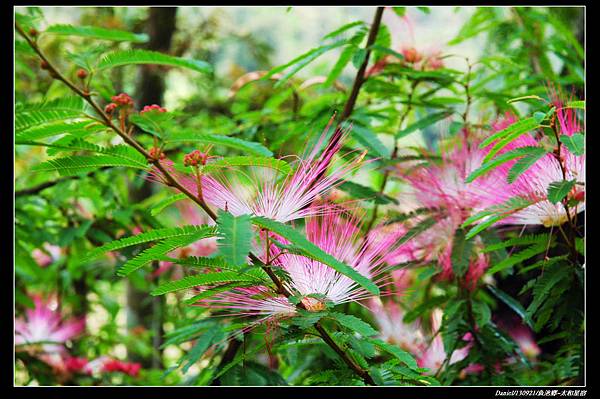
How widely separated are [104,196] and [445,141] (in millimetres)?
1152

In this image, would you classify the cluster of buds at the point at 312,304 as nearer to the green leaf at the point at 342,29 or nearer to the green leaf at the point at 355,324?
the green leaf at the point at 355,324

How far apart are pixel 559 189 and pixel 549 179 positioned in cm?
14

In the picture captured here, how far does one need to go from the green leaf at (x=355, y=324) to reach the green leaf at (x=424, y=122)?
0.83m

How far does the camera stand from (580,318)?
5.19 ft

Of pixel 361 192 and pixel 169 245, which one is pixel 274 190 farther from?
pixel 361 192

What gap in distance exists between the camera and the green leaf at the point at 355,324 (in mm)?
1044

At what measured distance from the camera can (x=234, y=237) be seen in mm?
919

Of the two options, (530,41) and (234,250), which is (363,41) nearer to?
(530,41)

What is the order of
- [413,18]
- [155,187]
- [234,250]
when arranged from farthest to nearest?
[155,187] < [413,18] < [234,250]

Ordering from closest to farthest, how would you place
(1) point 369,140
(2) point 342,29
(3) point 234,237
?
(3) point 234,237 → (1) point 369,140 → (2) point 342,29

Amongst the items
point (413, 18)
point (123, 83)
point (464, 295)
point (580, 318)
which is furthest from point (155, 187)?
point (580, 318)

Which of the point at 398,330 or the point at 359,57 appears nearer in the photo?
the point at 359,57

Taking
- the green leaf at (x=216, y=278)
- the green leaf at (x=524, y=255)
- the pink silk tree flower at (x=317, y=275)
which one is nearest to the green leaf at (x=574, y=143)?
the green leaf at (x=524, y=255)

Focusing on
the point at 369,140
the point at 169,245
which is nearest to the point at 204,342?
the point at 169,245
